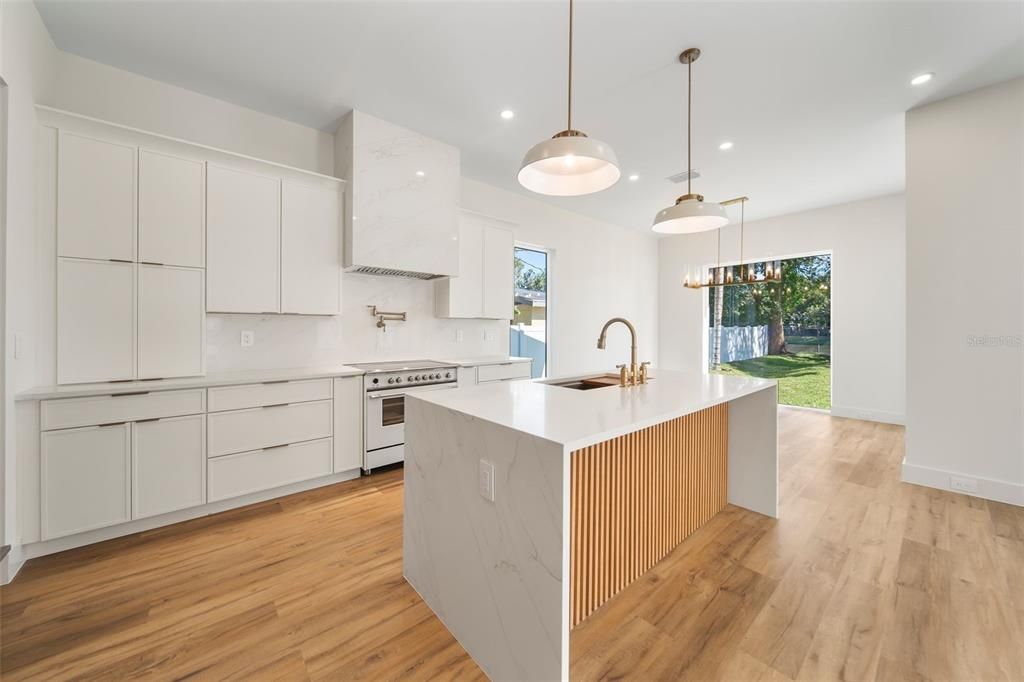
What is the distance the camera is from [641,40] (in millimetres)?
2320

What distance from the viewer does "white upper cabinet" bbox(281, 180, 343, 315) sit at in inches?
118

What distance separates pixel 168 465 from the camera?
7.73ft

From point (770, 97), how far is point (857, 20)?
721 mm

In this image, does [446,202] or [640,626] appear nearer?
[640,626]

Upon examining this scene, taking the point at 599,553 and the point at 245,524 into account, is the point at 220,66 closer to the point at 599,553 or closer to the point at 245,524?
the point at 245,524

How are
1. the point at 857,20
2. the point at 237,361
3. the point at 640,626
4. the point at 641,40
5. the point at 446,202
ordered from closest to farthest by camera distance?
the point at 640,626
the point at 857,20
the point at 641,40
the point at 237,361
the point at 446,202

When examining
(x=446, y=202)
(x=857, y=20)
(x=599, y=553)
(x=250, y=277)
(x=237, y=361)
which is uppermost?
(x=857, y=20)

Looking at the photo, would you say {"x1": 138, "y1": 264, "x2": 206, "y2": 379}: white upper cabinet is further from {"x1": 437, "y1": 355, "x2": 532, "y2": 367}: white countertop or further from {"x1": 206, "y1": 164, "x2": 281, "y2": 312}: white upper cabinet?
{"x1": 437, "y1": 355, "x2": 532, "y2": 367}: white countertop

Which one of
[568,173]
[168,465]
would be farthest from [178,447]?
[568,173]

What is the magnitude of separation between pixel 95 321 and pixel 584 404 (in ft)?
9.18

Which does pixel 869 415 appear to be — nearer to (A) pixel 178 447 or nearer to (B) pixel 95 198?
(A) pixel 178 447

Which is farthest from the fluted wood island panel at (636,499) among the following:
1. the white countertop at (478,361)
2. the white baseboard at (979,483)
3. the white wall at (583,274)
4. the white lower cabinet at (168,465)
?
the white wall at (583,274)

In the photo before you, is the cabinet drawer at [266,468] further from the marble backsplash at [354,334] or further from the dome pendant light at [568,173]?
the dome pendant light at [568,173]

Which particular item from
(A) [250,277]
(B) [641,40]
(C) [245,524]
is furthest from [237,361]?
(B) [641,40]
